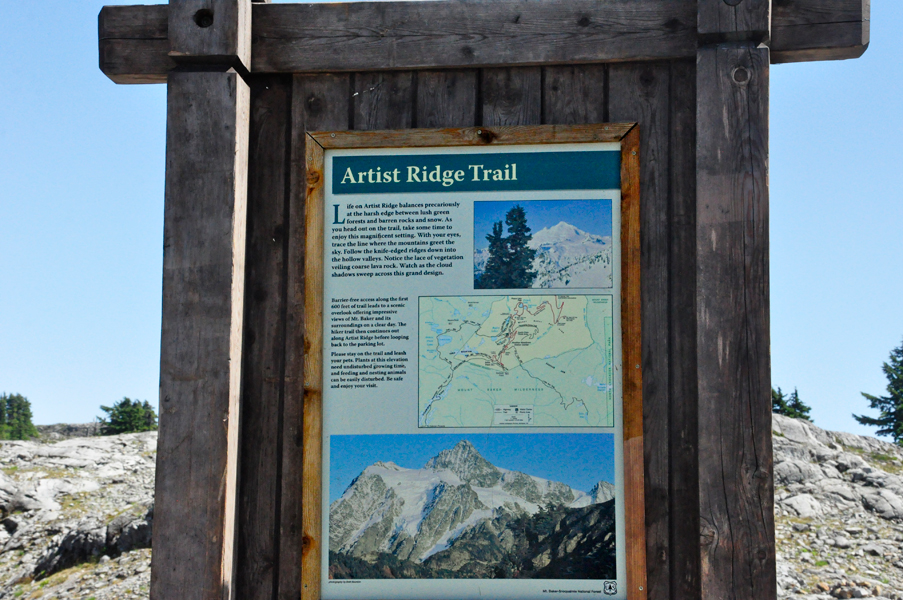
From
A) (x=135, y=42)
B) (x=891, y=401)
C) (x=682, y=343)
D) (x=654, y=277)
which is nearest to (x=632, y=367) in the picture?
(x=682, y=343)

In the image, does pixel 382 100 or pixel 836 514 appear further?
pixel 836 514

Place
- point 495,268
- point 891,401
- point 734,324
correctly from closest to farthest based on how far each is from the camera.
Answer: point 734,324
point 495,268
point 891,401

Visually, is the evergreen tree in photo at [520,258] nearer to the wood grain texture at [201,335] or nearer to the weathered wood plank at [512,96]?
the weathered wood plank at [512,96]

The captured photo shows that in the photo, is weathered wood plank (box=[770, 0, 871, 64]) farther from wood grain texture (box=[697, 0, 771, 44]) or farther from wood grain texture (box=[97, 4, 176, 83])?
wood grain texture (box=[97, 4, 176, 83])

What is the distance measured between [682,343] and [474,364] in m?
0.75

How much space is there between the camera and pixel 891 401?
27.5 metres

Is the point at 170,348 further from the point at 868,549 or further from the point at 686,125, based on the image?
the point at 868,549

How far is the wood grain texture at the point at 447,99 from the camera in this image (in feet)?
9.15

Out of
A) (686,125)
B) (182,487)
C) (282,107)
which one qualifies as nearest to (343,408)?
(182,487)

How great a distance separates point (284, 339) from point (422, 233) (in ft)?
2.12

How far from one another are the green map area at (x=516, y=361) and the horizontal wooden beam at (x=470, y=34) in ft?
3.02

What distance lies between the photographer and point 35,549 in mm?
8117

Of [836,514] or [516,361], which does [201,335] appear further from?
[836,514]

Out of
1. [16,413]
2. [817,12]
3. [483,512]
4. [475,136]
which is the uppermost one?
[817,12]
